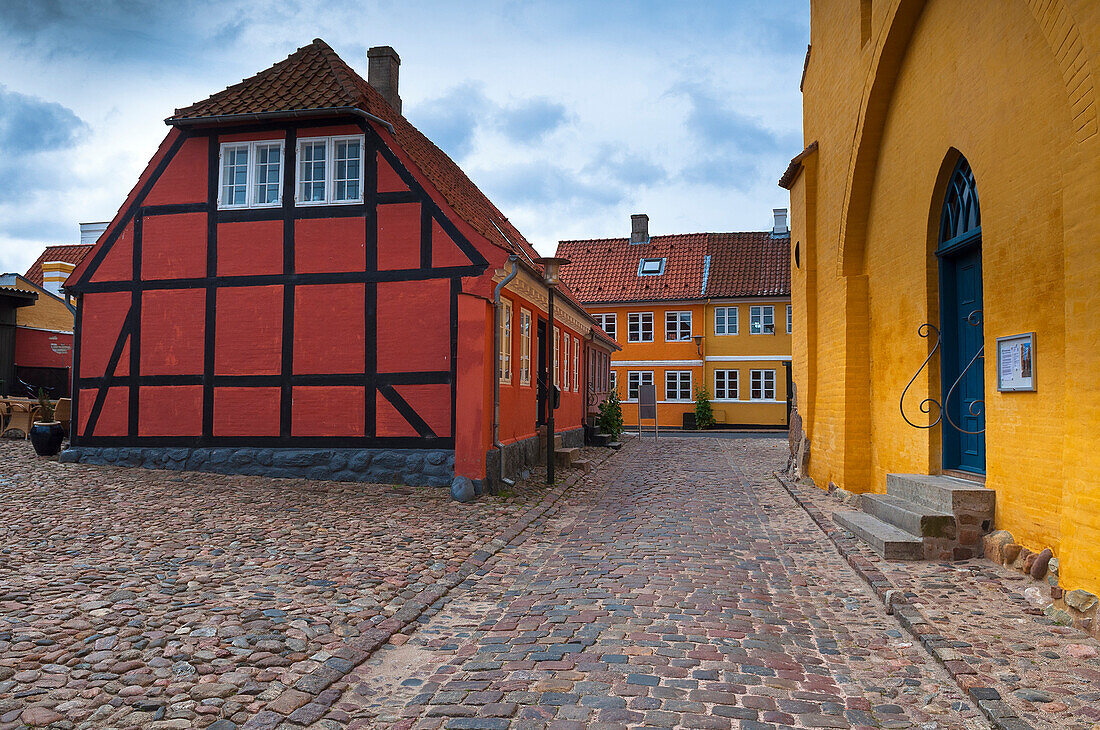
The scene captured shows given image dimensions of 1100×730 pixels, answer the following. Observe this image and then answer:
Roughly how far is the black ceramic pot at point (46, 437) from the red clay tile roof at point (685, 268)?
22101mm

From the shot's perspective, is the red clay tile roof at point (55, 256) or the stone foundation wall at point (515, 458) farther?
the red clay tile roof at point (55, 256)

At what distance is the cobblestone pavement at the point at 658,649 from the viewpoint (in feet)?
12.2

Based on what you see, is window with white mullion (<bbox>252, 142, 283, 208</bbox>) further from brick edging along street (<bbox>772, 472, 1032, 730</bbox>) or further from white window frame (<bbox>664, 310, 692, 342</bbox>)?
white window frame (<bbox>664, 310, 692, 342</bbox>)

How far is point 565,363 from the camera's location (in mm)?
17781

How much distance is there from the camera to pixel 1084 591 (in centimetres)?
470

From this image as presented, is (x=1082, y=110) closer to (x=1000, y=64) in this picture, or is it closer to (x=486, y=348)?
(x=1000, y=64)

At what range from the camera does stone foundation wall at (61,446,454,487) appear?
35.2 ft

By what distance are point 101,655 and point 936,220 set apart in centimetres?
802

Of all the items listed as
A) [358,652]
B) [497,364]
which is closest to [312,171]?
[497,364]

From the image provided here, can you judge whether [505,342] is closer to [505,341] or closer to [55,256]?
[505,341]

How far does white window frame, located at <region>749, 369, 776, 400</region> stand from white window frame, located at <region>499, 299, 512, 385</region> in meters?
20.7

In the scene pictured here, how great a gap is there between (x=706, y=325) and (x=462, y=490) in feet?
75.1

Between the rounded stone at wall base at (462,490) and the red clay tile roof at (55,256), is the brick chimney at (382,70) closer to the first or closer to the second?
the rounded stone at wall base at (462,490)

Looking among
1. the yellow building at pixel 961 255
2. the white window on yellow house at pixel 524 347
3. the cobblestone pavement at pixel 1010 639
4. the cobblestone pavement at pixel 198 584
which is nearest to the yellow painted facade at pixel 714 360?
the white window on yellow house at pixel 524 347
